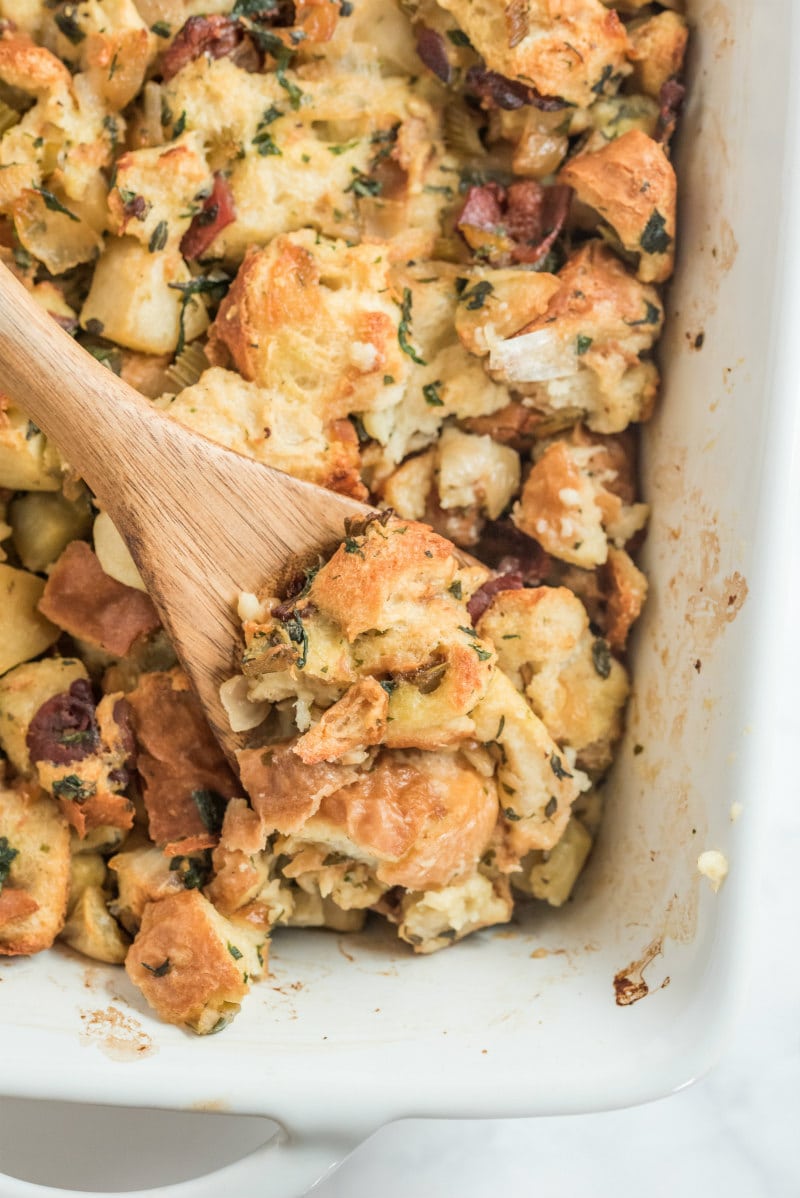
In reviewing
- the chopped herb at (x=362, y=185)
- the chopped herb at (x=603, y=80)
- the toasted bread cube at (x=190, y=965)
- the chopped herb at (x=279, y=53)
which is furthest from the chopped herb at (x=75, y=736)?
the chopped herb at (x=603, y=80)

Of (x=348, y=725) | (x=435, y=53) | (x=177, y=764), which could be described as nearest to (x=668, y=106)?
(x=435, y=53)

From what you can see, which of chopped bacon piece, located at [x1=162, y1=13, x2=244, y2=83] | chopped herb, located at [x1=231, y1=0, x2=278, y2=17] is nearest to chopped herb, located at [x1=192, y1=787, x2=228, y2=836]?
chopped bacon piece, located at [x1=162, y1=13, x2=244, y2=83]

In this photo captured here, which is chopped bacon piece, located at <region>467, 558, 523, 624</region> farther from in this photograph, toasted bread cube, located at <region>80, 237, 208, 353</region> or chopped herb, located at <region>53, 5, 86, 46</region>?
chopped herb, located at <region>53, 5, 86, 46</region>

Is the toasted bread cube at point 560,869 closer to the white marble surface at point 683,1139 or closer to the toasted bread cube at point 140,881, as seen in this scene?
the white marble surface at point 683,1139

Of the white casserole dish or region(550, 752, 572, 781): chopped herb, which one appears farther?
region(550, 752, 572, 781): chopped herb

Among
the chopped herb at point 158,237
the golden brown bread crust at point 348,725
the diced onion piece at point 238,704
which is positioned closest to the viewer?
the golden brown bread crust at point 348,725

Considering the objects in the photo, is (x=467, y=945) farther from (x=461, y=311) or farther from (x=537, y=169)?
(x=537, y=169)
